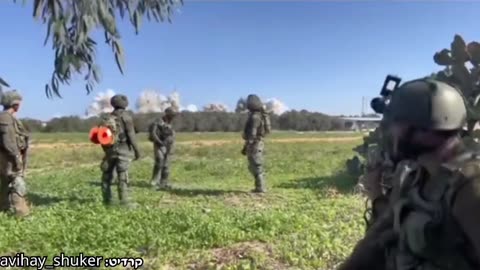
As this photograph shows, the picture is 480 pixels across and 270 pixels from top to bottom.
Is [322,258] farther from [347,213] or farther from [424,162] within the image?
[424,162]

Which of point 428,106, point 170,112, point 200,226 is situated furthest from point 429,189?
point 170,112

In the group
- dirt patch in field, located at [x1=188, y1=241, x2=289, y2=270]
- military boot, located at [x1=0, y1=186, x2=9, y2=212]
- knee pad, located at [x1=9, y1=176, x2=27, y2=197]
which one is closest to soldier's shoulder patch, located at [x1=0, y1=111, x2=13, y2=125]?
knee pad, located at [x1=9, y1=176, x2=27, y2=197]

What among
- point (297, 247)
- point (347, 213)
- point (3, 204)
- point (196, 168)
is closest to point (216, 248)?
point (297, 247)

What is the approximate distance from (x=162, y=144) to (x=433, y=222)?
10.5 meters

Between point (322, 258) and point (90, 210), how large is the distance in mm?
3710

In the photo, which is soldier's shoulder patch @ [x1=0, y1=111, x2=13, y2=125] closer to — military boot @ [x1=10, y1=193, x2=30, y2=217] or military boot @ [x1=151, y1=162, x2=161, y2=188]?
military boot @ [x1=10, y1=193, x2=30, y2=217]

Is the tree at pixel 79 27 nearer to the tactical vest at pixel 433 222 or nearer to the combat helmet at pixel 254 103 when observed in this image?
the combat helmet at pixel 254 103

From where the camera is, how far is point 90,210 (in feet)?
25.7

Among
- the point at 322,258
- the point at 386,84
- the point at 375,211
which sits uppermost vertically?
the point at 386,84

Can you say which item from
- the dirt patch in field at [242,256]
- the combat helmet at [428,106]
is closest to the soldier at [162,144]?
the dirt patch in field at [242,256]

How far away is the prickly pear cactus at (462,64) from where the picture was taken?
7.77 meters

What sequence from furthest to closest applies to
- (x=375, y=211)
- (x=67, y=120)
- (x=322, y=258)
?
(x=67, y=120) → (x=322, y=258) → (x=375, y=211)

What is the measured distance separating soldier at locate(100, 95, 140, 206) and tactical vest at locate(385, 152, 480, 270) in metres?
7.14

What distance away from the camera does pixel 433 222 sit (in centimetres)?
148
